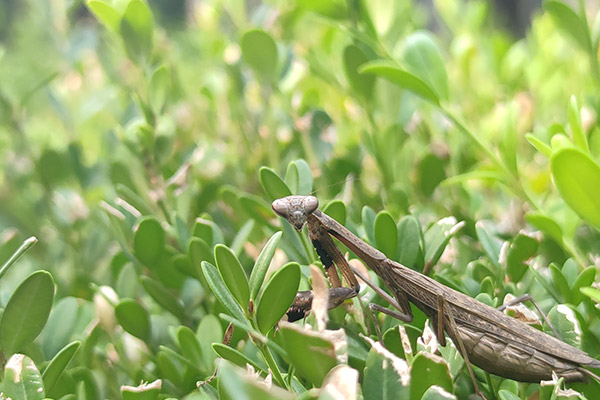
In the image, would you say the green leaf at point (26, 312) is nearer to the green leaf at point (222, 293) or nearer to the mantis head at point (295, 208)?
the green leaf at point (222, 293)

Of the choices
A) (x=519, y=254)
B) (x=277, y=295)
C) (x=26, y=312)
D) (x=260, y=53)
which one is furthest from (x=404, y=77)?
(x=26, y=312)

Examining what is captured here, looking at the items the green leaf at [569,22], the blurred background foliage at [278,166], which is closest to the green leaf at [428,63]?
the blurred background foliage at [278,166]

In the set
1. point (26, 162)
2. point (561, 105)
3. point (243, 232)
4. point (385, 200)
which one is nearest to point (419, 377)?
point (243, 232)

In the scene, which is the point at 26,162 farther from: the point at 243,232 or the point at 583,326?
the point at 583,326

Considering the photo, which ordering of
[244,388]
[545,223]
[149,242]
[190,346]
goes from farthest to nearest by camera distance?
[149,242] < [545,223] < [190,346] < [244,388]

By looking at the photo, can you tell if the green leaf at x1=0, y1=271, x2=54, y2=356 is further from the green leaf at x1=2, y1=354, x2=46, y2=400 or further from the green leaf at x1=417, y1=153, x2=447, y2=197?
the green leaf at x1=417, y1=153, x2=447, y2=197

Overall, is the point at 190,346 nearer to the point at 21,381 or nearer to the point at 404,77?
the point at 21,381
